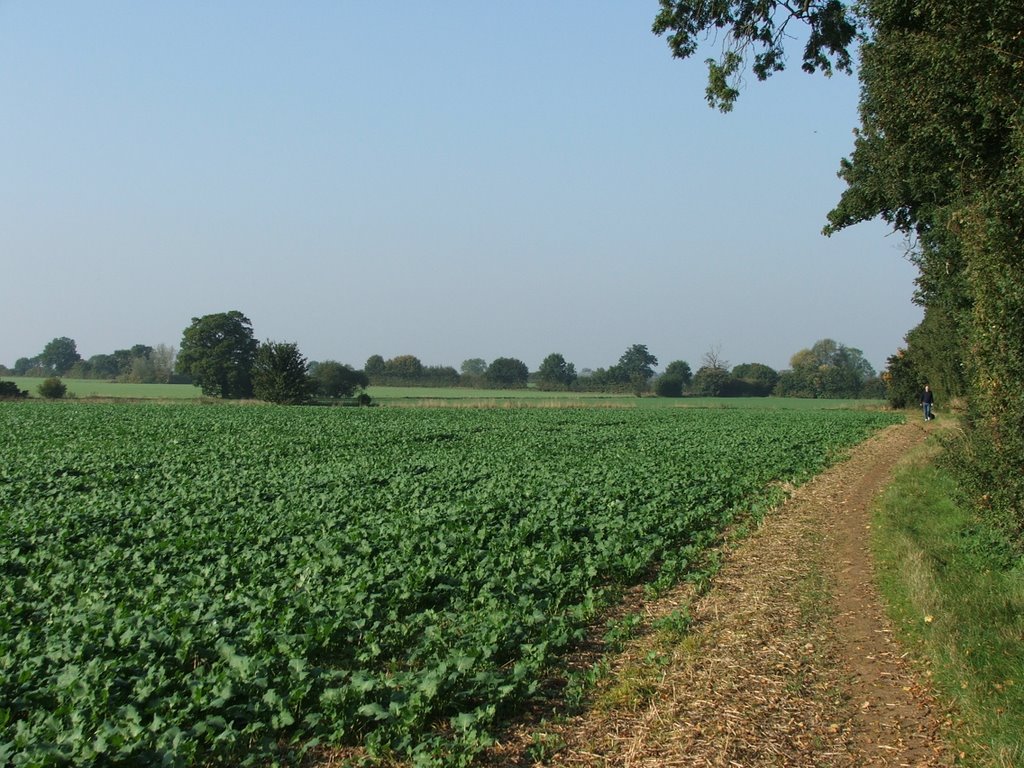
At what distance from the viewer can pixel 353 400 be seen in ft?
251

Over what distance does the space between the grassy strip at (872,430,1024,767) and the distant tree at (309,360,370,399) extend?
72.2 metres

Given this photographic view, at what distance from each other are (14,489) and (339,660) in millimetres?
13199

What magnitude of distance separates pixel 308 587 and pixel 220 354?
8483 centimetres

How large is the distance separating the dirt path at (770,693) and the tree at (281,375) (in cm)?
6330

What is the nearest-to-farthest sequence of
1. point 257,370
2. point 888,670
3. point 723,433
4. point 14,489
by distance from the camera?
point 888,670 < point 14,489 < point 723,433 < point 257,370

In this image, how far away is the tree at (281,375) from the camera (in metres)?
69.2

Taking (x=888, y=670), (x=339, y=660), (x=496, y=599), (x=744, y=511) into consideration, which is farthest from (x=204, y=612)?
(x=744, y=511)

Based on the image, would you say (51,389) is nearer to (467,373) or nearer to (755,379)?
(467,373)

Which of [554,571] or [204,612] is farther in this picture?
[554,571]

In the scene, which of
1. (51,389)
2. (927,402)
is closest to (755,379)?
(927,402)

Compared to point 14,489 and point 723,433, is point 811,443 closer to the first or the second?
point 723,433

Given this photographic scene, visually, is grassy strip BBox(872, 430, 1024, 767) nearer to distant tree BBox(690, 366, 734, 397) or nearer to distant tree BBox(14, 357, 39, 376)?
distant tree BBox(690, 366, 734, 397)

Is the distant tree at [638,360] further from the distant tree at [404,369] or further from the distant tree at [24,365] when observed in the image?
the distant tree at [24,365]

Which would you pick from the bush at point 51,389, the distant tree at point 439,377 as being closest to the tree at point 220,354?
the bush at point 51,389
